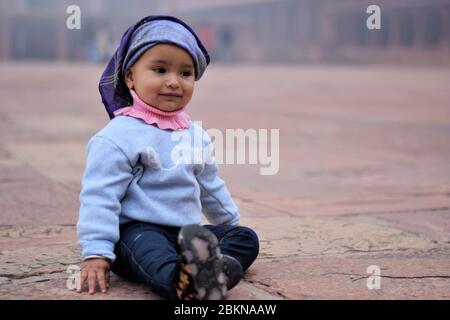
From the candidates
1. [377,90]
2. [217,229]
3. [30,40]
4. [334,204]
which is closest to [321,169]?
[334,204]

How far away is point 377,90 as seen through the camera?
11859 mm

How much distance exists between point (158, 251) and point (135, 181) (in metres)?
0.23

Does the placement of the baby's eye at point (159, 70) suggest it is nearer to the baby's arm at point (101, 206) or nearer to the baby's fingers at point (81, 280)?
the baby's arm at point (101, 206)

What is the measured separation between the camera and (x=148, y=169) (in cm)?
199

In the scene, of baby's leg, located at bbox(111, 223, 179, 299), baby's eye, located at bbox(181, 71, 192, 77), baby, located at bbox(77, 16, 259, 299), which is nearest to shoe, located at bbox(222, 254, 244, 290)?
baby, located at bbox(77, 16, 259, 299)

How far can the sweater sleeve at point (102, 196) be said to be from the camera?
6.13ft

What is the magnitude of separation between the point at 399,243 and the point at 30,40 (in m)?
28.5

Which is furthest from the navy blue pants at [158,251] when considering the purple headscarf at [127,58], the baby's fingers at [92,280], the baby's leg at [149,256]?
the purple headscarf at [127,58]

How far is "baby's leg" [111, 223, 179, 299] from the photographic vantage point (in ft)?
5.76

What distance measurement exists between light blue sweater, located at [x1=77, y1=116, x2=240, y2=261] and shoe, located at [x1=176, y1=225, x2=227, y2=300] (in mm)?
305

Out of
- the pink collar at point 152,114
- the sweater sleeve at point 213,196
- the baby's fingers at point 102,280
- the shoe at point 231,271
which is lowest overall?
the baby's fingers at point 102,280
